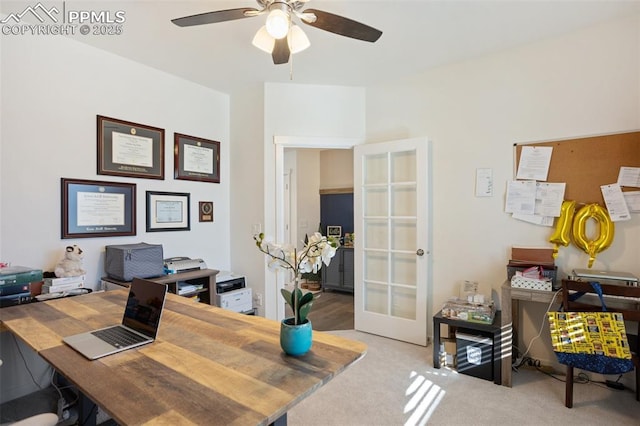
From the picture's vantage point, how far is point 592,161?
2.50 m

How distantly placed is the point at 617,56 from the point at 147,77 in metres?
3.88

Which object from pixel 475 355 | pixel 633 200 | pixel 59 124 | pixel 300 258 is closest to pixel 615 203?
pixel 633 200

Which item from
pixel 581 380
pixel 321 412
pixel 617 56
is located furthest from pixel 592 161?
pixel 321 412

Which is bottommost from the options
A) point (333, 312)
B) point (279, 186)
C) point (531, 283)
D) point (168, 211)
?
point (333, 312)

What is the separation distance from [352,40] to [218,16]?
1225mm

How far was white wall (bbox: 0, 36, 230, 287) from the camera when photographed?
2309mm

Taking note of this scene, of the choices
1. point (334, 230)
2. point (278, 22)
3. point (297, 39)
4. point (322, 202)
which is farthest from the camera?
point (322, 202)

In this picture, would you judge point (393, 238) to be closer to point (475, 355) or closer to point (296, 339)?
point (475, 355)

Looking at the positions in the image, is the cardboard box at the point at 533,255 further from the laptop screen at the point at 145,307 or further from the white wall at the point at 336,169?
the white wall at the point at 336,169

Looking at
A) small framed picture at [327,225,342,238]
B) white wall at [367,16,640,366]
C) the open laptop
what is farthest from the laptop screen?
small framed picture at [327,225,342,238]

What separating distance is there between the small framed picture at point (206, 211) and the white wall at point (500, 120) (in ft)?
6.35

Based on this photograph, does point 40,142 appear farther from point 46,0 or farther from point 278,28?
point 278,28

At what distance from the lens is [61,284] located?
2.27 m

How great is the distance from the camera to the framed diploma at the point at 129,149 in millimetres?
2791
